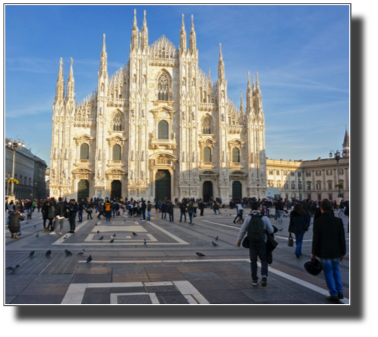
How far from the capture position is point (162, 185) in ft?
141

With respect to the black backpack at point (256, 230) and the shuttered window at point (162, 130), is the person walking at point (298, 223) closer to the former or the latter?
the black backpack at point (256, 230)

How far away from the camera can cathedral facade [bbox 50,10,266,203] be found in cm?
4034

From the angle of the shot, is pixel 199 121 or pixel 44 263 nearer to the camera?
pixel 44 263

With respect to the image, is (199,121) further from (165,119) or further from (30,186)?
(30,186)

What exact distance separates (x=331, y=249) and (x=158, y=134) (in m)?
38.9

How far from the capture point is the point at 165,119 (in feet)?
142

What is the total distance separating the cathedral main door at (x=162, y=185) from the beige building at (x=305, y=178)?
36763 millimetres

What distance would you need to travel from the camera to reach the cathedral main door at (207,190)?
1738 inches

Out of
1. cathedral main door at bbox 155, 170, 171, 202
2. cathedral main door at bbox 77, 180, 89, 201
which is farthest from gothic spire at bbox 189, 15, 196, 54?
cathedral main door at bbox 77, 180, 89, 201

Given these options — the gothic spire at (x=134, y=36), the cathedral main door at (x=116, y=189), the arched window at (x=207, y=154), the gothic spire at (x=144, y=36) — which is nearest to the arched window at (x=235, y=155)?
the arched window at (x=207, y=154)

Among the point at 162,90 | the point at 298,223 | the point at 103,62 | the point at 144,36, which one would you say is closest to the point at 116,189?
the point at 162,90

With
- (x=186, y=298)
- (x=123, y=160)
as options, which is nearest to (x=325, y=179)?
(x=123, y=160)

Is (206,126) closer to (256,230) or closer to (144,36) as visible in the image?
(144,36)

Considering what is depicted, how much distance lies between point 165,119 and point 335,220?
3928 centimetres
